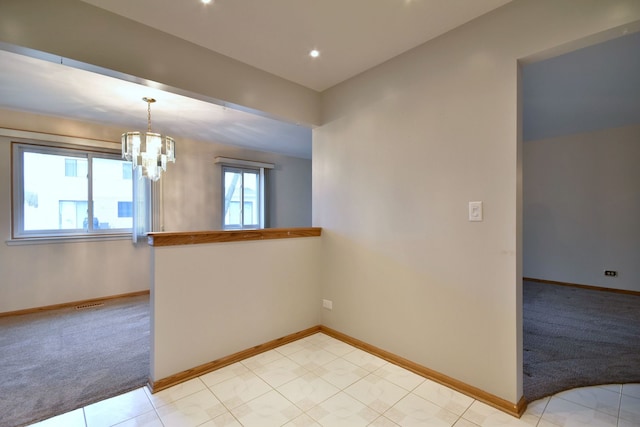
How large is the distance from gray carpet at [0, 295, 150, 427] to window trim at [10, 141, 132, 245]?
96 cm

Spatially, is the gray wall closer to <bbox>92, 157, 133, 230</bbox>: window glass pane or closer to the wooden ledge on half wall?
the wooden ledge on half wall

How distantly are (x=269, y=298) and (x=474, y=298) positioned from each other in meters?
1.70

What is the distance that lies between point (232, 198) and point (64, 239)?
8.20 ft

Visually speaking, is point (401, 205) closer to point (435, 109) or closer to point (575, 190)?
point (435, 109)

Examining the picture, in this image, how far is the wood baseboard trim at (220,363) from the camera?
6.39 ft

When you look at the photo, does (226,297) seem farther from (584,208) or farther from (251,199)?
(584,208)

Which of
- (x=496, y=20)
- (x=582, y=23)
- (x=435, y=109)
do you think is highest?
(x=496, y=20)

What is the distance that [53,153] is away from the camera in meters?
3.65

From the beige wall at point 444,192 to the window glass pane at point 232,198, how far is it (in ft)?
10.2

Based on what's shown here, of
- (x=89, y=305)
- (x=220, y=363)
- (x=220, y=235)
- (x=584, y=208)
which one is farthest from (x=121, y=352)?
(x=584, y=208)

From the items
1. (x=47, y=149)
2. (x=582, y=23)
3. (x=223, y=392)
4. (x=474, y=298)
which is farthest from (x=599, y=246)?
(x=47, y=149)

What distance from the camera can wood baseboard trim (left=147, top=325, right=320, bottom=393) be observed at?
1.95m

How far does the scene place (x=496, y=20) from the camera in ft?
5.68

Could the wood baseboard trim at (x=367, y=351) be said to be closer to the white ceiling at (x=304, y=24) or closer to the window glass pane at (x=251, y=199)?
the white ceiling at (x=304, y=24)
